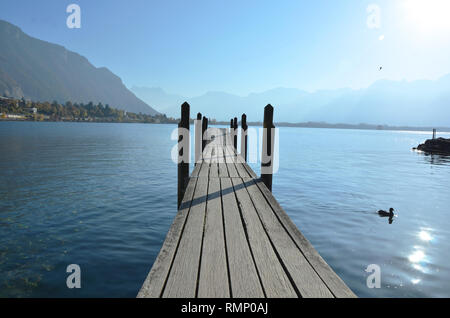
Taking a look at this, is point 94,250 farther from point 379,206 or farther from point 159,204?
point 379,206

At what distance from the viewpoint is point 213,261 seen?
3.48 metres

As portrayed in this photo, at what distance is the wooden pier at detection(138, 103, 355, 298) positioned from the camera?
114 inches

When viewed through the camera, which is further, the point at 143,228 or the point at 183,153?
the point at 143,228

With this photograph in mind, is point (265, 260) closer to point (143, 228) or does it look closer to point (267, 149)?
point (267, 149)

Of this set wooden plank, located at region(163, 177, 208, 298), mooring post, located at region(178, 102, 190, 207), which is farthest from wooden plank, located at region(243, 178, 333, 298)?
mooring post, located at region(178, 102, 190, 207)

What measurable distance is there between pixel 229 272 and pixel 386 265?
5.66m

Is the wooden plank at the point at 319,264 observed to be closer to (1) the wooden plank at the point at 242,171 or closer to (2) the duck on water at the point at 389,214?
(1) the wooden plank at the point at 242,171

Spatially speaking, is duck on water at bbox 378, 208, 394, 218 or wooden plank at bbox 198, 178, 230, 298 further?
duck on water at bbox 378, 208, 394, 218

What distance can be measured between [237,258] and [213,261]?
30 centimetres

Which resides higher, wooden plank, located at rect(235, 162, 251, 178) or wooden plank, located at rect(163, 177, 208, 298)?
wooden plank, located at rect(235, 162, 251, 178)

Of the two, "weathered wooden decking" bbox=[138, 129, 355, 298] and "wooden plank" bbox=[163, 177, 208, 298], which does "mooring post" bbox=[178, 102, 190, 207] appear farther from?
"wooden plank" bbox=[163, 177, 208, 298]

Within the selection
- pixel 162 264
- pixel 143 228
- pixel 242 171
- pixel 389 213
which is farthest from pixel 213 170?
pixel 389 213
